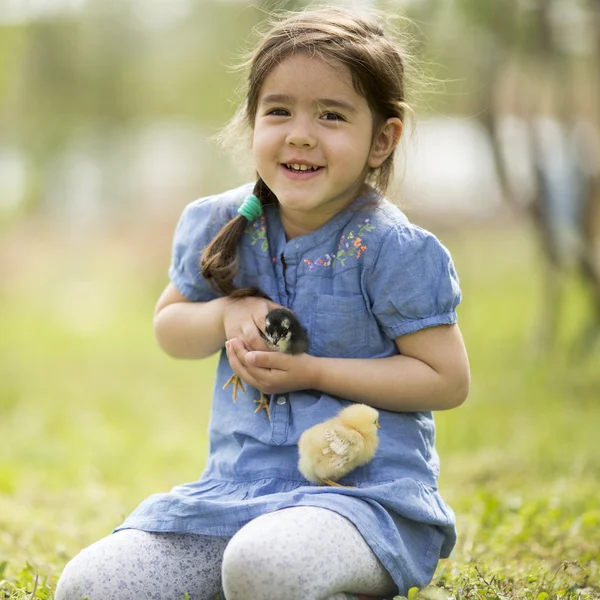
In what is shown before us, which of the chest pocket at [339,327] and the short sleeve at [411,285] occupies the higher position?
the short sleeve at [411,285]

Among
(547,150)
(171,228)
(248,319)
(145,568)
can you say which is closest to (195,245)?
(248,319)

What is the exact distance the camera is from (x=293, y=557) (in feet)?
6.49

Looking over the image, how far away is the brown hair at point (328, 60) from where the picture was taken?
7.43 feet

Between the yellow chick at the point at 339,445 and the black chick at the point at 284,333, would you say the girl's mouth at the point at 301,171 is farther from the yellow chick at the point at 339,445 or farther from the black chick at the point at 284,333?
the yellow chick at the point at 339,445

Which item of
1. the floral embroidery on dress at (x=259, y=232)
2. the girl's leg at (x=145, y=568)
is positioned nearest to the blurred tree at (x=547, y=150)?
the floral embroidery on dress at (x=259, y=232)

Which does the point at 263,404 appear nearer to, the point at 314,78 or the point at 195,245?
the point at 195,245

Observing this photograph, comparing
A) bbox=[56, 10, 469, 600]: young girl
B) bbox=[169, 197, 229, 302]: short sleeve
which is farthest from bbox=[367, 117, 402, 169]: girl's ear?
bbox=[169, 197, 229, 302]: short sleeve

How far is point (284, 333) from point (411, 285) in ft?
1.04

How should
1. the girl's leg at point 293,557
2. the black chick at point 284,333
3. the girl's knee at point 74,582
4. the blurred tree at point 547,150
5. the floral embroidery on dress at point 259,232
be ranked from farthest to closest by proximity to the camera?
the blurred tree at point 547,150, the floral embroidery on dress at point 259,232, the black chick at point 284,333, the girl's knee at point 74,582, the girl's leg at point 293,557

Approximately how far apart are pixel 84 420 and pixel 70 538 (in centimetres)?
238

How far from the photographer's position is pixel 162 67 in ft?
47.7

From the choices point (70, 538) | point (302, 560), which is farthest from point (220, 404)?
point (70, 538)

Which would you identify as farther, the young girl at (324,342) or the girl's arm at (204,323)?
the girl's arm at (204,323)

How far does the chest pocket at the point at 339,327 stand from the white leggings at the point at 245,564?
16.6 inches
